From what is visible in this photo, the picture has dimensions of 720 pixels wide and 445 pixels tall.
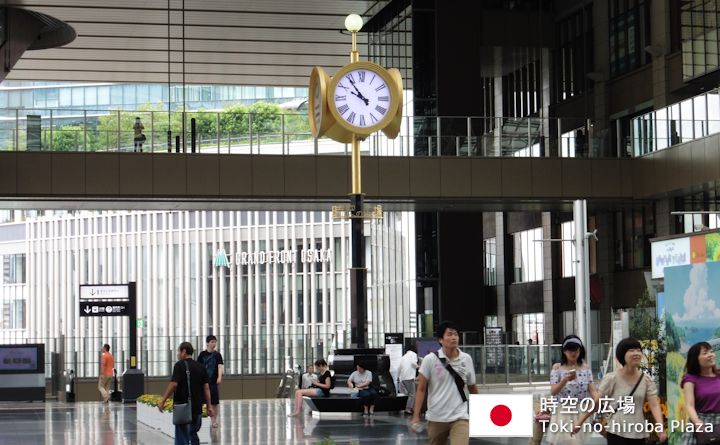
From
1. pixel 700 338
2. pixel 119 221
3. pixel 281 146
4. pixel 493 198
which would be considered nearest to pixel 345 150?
pixel 281 146

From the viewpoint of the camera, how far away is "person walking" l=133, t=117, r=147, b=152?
121ft

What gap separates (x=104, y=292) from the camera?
3903cm

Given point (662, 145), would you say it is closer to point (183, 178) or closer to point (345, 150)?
point (345, 150)

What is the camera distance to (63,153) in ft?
120

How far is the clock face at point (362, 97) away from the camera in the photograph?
80.4ft

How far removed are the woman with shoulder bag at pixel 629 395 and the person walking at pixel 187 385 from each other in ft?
20.5

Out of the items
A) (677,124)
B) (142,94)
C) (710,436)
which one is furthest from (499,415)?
(142,94)

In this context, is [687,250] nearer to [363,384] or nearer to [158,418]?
[363,384]

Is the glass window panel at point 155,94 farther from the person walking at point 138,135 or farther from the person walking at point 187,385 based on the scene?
the person walking at point 187,385

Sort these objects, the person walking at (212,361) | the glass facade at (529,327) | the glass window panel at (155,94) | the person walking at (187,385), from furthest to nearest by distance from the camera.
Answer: the glass window panel at (155,94) → the glass facade at (529,327) → the person walking at (212,361) → the person walking at (187,385)

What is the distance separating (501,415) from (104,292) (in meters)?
28.3

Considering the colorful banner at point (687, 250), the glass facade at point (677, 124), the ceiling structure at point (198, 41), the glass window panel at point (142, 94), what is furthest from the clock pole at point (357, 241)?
the glass window panel at point (142, 94)

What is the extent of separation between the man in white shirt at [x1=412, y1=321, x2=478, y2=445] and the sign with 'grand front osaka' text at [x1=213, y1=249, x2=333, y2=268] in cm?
6527

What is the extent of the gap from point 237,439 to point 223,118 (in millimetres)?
17577
